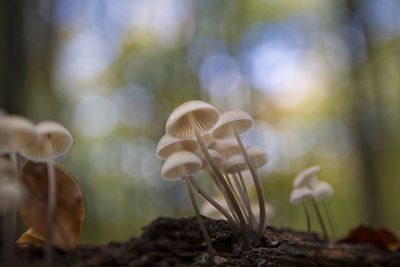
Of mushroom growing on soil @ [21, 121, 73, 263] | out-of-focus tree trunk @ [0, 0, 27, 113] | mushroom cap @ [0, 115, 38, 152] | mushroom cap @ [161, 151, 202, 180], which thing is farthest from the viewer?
out-of-focus tree trunk @ [0, 0, 27, 113]

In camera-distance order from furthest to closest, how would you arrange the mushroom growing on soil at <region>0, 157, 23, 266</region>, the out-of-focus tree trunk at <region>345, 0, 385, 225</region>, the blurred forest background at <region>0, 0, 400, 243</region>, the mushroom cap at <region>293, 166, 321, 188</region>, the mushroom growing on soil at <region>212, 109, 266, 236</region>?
the blurred forest background at <region>0, 0, 400, 243</region> → the out-of-focus tree trunk at <region>345, 0, 385, 225</region> → the mushroom cap at <region>293, 166, 321, 188</region> → the mushroom growing on soil at <region>212, 109, 266, 236</region> → the mushroom growing on soil at <region>0, 157, 23, 266</region>

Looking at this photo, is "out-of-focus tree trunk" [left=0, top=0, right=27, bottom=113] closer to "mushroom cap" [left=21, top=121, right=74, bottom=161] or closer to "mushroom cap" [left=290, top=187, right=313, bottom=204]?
"mushroom cap" [left=21, top=121, right=74, bottom=161]

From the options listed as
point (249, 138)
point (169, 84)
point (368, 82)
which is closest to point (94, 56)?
point (169, 84)

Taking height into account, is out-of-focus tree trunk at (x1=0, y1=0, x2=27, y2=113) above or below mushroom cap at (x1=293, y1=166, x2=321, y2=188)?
above

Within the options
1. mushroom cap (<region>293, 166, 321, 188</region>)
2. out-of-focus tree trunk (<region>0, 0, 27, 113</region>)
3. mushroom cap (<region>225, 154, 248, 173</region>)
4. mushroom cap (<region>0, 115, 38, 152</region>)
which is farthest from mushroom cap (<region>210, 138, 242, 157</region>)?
out-of-focus tree trunk (<region>0, 0, 27, 113</region>)

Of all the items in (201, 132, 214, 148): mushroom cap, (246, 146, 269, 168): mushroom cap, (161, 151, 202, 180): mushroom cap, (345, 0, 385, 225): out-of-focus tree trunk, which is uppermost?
(345, 0, 385, 225): out-of-focus tree trunk

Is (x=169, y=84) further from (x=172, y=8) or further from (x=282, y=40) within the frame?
(x=282, y=40)

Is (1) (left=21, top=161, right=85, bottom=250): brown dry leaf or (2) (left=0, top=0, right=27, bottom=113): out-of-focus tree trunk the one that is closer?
(1) (left=21, top=161, right=85, bottom=250): brown dry leaf

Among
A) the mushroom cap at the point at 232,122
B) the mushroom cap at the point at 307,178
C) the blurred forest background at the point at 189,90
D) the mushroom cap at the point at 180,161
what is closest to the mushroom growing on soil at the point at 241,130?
the mushroom cap at the point at 232,122
